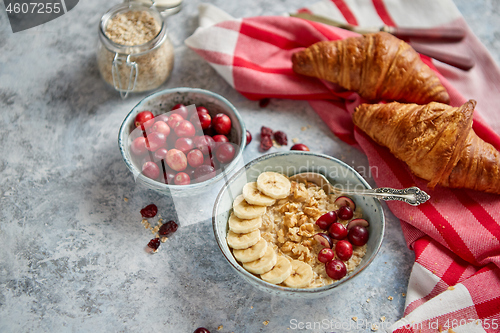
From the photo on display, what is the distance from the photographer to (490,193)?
4.86ft

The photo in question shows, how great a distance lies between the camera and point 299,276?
1247mm

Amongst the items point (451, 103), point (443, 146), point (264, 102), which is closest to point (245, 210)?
point (264, 102)

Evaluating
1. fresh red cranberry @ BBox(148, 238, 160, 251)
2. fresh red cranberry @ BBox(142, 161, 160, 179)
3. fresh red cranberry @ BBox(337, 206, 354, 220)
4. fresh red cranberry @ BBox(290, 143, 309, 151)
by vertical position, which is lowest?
fresh red cranberry @ BBox(148, 238, 160, 251)

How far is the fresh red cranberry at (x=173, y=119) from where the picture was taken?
1510 mm

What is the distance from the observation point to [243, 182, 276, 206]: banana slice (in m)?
1.36

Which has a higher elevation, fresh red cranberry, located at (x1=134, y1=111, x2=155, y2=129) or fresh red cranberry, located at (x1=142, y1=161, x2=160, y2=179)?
fresh red cranberry, located at (x1=134, y1=111, x2=155, y2=129)

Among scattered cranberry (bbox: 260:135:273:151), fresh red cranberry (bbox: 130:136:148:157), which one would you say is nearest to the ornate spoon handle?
scattered cranberry (bbox: 260:135:273:151)

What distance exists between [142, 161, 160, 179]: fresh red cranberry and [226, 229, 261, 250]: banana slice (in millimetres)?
339

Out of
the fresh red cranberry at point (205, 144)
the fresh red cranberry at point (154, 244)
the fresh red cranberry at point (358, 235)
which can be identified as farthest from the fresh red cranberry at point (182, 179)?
the fresh red cranberry at point (358, 235)

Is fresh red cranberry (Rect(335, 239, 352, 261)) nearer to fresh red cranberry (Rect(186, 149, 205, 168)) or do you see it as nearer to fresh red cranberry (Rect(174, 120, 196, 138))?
fresh red cranberry (Rect(186, 149, 205, 168))

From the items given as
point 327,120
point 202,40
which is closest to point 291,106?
point 327,120

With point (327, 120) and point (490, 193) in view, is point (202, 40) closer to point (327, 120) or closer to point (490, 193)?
point (327, 120)

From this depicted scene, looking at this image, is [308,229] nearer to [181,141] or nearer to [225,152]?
[225,152]

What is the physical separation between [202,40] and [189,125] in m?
0.51
